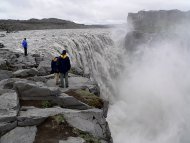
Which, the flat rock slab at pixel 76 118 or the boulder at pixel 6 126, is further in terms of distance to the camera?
the flat rock slab at pixel 76 118

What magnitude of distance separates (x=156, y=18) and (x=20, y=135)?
11007 centimetres

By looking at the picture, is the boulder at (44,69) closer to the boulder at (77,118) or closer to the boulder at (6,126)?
the boulder at (77,118)

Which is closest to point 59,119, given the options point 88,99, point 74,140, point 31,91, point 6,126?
point 74,140

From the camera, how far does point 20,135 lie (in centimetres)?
1042

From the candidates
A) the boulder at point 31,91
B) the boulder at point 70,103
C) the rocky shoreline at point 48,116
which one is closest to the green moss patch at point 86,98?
the rocky shoreline at point 48,116

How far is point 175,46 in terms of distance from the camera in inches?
2392

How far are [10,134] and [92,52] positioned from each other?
27.5 meters

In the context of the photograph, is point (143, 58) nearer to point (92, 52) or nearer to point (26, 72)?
point (92, 52)

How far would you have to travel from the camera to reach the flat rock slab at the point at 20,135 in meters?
10.2

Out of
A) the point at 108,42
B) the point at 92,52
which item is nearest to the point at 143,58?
the point at 108,42

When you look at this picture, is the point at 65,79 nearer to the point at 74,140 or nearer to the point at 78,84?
the point at 78,84

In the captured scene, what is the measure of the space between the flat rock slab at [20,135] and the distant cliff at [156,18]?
94.8 meters

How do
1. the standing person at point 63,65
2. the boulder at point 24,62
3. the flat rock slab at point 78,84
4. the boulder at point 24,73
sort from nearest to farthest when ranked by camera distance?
the standing person at point 63,65
the flat rock slab at point 78,84
the boulder at point 24,73
the boulder at point 24,62

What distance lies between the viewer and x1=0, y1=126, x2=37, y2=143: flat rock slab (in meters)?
10.2
